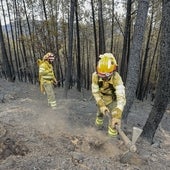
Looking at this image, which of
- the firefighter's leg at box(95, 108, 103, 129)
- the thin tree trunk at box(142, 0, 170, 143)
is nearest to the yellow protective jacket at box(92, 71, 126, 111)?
the firefighter's leg at box(95, 108, 103, 129)

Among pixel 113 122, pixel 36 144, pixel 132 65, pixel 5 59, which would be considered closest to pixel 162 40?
pixel 132 65

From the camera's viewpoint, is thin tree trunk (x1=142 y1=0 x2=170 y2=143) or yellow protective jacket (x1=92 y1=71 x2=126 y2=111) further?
thin tree trunk (x1=142 y1=0 x2=170 y2=143)

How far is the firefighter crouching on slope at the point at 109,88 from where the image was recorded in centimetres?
569

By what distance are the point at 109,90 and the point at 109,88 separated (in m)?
0.09

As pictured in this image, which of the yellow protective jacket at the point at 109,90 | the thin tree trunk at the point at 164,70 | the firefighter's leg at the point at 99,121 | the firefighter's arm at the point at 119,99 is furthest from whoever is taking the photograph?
the firefighter's leg at the point at 99,121

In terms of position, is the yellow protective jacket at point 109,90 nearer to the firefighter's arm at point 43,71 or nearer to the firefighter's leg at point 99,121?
the firefighter's leg at point 99,121

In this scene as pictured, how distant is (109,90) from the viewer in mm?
6340

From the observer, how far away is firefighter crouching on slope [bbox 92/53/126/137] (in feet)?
18.7

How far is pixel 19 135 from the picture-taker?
6254mm

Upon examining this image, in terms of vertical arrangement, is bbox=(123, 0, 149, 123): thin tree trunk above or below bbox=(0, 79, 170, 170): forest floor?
above

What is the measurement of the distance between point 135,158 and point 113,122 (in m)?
0.89

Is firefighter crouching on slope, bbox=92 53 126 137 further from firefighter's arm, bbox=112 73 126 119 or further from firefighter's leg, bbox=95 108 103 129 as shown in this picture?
firefighter's leg, bbox=95 108 103 129

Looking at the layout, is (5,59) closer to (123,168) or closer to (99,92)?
(99,92)

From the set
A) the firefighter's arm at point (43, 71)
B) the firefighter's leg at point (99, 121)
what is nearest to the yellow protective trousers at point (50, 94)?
the firefighter's arm at point (43, 71)
